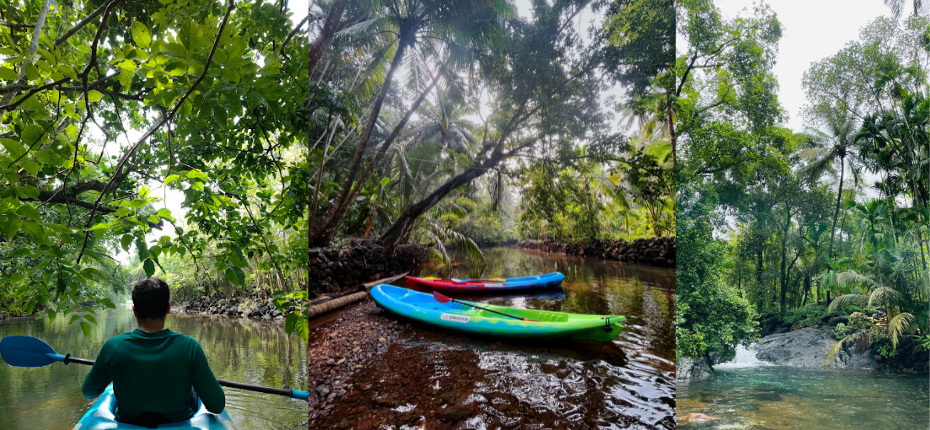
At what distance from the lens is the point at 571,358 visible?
5.62 ft

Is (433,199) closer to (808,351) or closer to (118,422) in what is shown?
(118,422)

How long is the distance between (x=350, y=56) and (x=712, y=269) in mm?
1891

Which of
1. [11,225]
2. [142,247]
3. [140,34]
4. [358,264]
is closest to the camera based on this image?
[140,34]

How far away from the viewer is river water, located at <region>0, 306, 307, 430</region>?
87.0 inches

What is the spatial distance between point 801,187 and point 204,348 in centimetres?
373

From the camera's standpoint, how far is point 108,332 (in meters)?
2.28

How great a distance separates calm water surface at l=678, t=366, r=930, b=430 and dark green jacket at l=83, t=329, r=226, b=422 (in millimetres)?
1818

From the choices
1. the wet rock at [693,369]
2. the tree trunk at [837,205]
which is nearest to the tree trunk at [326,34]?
the wet rock at [693,369]

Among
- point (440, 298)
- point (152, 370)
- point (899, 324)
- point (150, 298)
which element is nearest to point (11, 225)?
point (150, 298)

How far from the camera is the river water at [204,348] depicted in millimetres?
2211

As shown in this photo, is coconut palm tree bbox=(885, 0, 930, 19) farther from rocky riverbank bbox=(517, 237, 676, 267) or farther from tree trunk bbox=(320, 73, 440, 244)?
tree trunk bbox=(320, 73, 440, 244)

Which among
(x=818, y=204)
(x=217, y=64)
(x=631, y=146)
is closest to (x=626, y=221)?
(x=631, y=146)

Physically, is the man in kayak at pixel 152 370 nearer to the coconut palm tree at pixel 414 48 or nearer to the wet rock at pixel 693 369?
the coconut palm tree at pixel 414 48

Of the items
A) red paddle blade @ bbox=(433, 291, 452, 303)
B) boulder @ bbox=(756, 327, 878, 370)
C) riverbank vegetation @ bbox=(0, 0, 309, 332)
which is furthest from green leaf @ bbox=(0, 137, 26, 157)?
boulder @ bbox=(756, 327, 878, 370)
